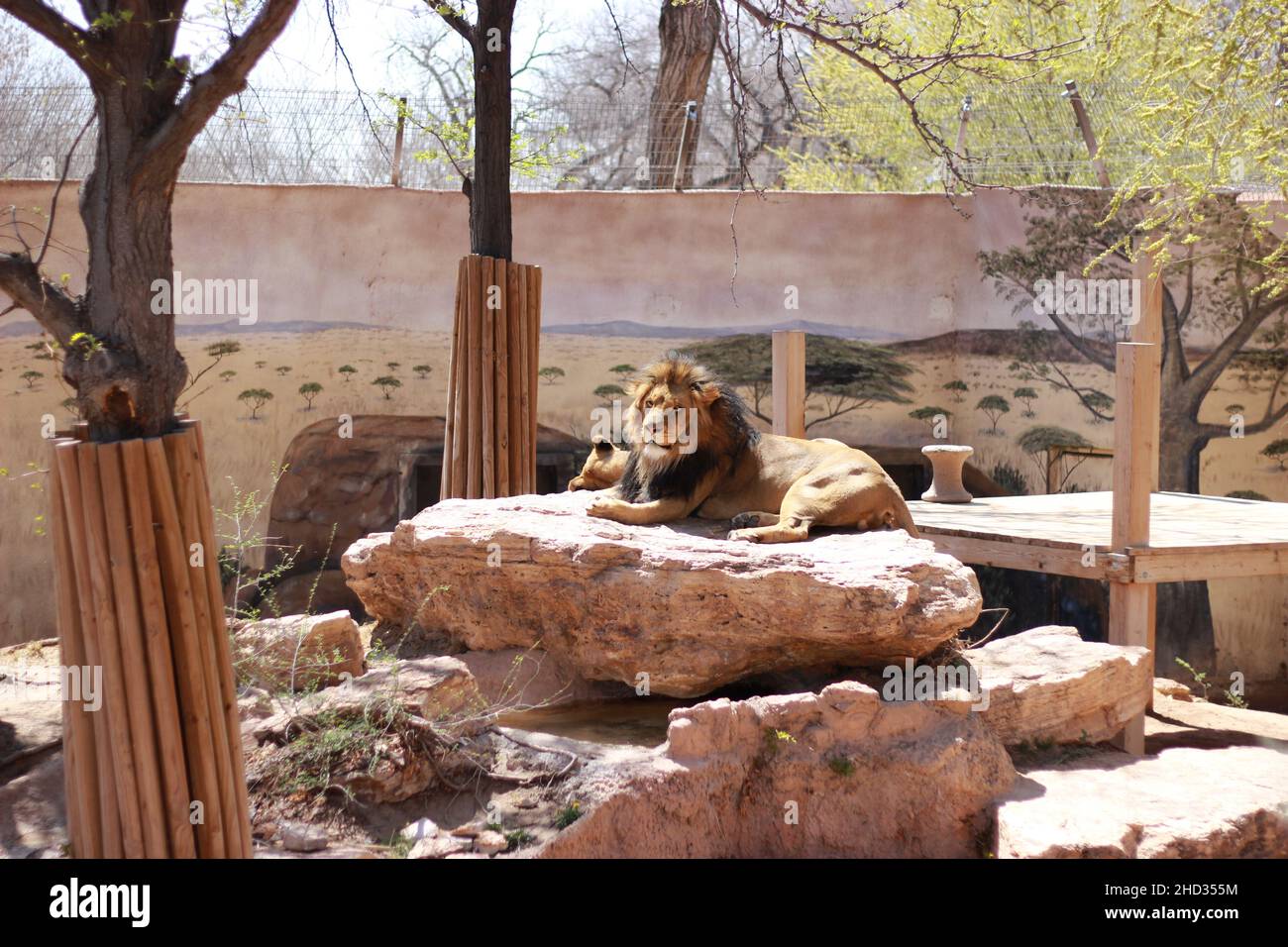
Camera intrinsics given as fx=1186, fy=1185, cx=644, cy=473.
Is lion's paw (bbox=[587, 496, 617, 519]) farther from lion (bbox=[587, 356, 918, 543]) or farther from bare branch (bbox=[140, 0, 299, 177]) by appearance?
bare branch (bbox=[140, 0, 299, 177])

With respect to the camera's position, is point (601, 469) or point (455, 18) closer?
point (601, 469)

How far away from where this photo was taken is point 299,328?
1438 centimetres

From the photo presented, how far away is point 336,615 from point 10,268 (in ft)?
10.3

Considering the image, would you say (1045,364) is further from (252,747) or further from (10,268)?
(10,268)

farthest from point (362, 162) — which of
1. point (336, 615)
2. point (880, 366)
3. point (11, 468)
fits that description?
point (336, 615)

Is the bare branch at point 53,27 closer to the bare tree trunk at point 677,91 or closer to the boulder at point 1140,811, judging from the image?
the boulder at point 1140,811

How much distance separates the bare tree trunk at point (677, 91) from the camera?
50.0 feet

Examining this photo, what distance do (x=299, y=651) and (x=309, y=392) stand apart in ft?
29.8

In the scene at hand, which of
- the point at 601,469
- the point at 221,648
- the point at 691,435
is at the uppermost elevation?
the point at 691,435

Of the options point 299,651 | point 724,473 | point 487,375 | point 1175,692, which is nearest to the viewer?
point 299,651

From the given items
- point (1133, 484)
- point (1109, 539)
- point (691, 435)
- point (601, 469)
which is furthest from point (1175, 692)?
point (691, 435)

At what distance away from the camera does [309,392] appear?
14.4m

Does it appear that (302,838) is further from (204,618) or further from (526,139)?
(526,139)

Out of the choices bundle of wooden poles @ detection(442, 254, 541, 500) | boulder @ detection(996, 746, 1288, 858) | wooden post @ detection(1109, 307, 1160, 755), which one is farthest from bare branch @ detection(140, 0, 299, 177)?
wooden post @ detection(1109, 307, 1160, 755)
